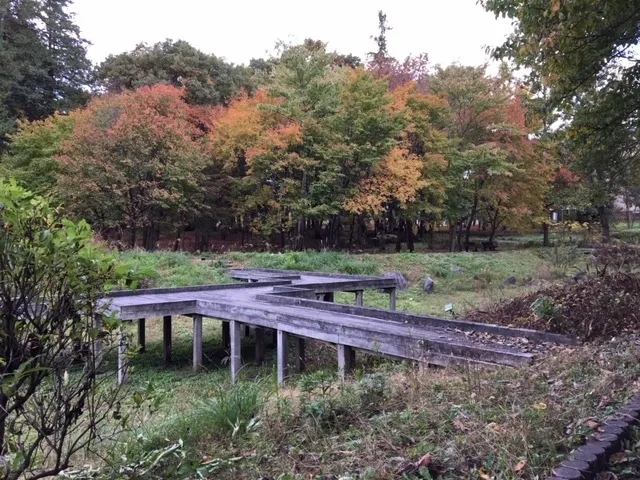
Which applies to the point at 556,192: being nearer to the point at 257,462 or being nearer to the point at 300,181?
the point at 300,181

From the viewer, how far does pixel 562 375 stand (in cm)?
350

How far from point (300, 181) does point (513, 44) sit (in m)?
13.9

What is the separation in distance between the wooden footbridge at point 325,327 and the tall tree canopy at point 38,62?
18763 millimetres

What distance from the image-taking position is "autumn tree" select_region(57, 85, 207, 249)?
18.4 meters

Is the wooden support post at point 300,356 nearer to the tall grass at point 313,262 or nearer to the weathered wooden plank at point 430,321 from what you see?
the weathered wooden plank at point 430,321

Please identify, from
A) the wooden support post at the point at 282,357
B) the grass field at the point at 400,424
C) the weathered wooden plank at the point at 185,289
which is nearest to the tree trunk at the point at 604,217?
the weathered wooden plank at the point at 185,289

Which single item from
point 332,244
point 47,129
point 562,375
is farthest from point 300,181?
point 562,375

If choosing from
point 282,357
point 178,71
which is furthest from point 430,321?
point 178,71

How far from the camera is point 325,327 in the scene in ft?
18.8

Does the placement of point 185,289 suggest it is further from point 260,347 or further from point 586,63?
point 586,63

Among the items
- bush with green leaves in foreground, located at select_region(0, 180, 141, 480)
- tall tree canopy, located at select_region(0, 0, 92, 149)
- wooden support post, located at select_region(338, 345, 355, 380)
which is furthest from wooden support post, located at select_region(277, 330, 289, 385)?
tall tree canopy, located at select_region(0, 0, 92, 149)

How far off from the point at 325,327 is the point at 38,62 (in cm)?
2601

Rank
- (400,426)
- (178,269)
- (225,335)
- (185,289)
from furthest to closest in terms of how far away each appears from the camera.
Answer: (178,269), (185,289), (225,335), (400,426)

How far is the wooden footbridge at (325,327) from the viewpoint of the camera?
468 cm
